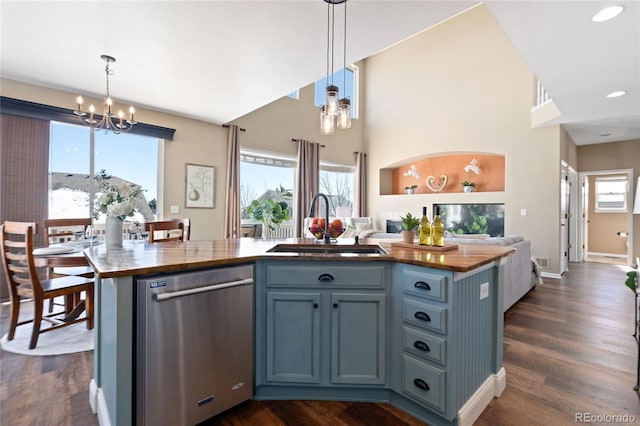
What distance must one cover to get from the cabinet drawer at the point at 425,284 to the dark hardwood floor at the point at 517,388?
0.71 metres

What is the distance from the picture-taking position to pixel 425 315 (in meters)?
1.56

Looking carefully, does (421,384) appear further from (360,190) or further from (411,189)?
(360,190)

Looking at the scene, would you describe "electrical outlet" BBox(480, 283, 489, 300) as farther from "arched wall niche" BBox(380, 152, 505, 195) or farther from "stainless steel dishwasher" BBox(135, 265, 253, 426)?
"arched wall niche" BBox(380, 152, 505, 195)

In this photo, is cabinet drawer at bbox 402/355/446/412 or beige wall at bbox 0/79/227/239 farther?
beige wall at bbox 0/79/227/239

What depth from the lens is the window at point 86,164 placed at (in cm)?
402

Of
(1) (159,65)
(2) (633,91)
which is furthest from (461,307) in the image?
(2) (633,91)

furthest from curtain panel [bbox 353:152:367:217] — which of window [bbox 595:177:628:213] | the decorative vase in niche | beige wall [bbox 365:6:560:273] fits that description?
the decorative vase in niche

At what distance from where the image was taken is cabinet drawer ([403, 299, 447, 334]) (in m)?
1.49

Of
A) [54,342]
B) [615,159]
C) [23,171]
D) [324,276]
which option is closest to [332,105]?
[324,276]

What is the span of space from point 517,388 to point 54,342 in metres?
3.59

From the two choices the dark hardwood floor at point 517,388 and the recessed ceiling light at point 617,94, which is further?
the recessed ceiling light at point 617,94

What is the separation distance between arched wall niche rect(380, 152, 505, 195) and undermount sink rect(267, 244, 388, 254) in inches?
217

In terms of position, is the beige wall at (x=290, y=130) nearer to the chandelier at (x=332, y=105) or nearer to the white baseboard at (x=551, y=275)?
the chandelier at (x=332, y=105)

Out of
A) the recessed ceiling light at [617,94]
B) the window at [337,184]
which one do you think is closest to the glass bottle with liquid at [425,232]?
the recessed ceiling light at [617,94]
